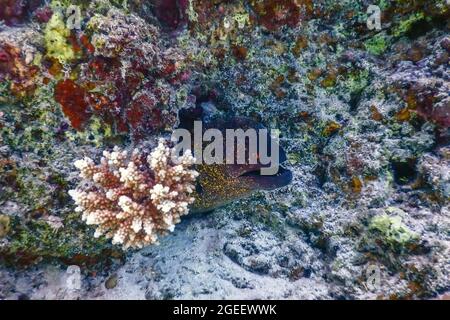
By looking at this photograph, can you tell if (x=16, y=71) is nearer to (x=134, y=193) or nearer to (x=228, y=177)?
(x=134, y=193)

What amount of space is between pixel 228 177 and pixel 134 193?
3.06ft

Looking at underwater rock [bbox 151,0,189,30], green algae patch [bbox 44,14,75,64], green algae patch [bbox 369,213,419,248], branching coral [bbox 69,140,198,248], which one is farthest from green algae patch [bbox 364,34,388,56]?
green algae patch [bbox 44,14,75,64]

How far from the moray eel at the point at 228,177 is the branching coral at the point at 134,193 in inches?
12.1

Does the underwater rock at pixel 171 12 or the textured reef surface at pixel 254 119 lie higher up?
the underwater rock at pixel 171 12

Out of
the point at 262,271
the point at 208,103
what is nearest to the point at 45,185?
the point at 208,103

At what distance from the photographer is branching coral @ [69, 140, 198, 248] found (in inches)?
104

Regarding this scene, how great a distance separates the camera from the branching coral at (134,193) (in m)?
2.64

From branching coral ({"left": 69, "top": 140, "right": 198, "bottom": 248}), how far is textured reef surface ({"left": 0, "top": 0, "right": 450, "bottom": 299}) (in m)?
0.23

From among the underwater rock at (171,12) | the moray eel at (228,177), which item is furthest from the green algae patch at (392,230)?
the underwater rock at (171,12)

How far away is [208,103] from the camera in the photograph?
11.0ft

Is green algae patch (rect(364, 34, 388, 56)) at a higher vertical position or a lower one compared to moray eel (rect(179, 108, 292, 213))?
higher

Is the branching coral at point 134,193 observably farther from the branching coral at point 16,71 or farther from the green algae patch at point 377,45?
the green algae patch at point 377,45

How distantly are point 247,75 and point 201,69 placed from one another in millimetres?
502

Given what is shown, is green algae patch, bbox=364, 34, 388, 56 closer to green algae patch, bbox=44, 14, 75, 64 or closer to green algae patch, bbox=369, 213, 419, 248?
green algae patch, bbox=369, 213, 419, 248
